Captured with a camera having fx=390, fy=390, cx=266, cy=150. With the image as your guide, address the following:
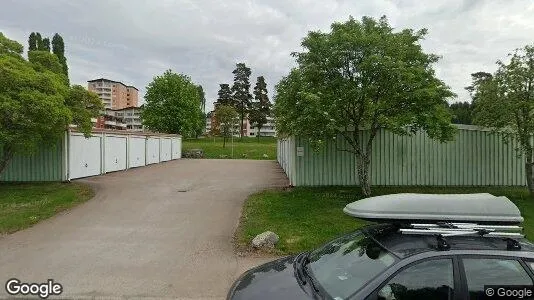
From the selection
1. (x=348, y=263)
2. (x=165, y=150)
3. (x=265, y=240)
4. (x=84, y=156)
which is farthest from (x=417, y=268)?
(x=165, y=150)

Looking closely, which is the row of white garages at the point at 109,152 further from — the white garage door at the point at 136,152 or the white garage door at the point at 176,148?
the white garage door at the point at 176,148

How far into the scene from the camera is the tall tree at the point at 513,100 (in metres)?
12.4

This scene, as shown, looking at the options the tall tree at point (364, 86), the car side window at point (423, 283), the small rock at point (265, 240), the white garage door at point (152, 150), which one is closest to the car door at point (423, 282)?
the car side window at point (423, 283)

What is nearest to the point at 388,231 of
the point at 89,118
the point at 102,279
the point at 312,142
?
the point at 102,279

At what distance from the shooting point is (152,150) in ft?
96.0

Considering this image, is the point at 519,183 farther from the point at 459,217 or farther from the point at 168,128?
the point at 168,128

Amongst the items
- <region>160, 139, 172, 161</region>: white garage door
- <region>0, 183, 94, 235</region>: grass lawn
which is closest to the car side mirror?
<region>0, 183, 94, 235</region>: grass lawn

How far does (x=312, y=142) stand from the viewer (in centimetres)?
1202

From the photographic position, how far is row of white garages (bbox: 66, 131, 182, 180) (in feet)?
57.0

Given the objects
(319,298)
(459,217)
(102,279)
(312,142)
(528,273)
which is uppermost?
(312,142)

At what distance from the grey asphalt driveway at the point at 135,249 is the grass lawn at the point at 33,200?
479 mm

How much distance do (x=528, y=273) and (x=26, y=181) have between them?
18.6 metres

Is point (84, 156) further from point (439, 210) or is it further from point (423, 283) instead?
point (423, 283)

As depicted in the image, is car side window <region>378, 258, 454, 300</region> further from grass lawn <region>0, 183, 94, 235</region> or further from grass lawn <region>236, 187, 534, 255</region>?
grass lawn <region>0, 183, 94, 235</region>
